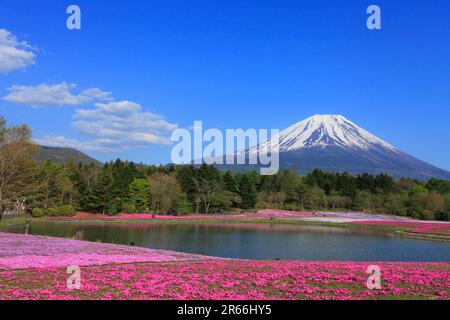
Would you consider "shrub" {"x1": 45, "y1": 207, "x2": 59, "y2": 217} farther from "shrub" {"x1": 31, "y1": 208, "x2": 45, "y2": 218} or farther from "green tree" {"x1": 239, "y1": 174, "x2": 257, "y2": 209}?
"green tree" {"x1": 239, "y1": 174, "x2": 257, "y2": 209}

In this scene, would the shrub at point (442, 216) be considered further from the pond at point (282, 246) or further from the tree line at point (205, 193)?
the pond at point (282, 246)

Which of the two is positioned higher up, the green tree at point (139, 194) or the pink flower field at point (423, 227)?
the green tree at point (139, 194)

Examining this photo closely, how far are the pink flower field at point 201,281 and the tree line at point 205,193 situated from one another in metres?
40.7

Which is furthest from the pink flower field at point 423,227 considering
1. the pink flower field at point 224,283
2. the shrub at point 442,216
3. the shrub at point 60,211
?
the shrub at point 60,211

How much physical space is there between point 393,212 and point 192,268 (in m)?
79.1

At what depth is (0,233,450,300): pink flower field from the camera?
14.0 m

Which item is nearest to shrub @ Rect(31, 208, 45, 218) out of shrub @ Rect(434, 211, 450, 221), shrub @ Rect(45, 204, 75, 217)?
shrub @ Rect(45, 204, 75, 217)

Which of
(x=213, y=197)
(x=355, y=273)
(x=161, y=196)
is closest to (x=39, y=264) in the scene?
(x=355, y=273)

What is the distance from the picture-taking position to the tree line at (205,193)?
250 feet

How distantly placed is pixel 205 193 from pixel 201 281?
253 ft

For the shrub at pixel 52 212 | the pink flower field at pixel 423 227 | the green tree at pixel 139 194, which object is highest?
the green tree at pixel 139 194

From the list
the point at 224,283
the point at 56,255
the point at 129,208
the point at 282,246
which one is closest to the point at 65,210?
the point at 129,208
